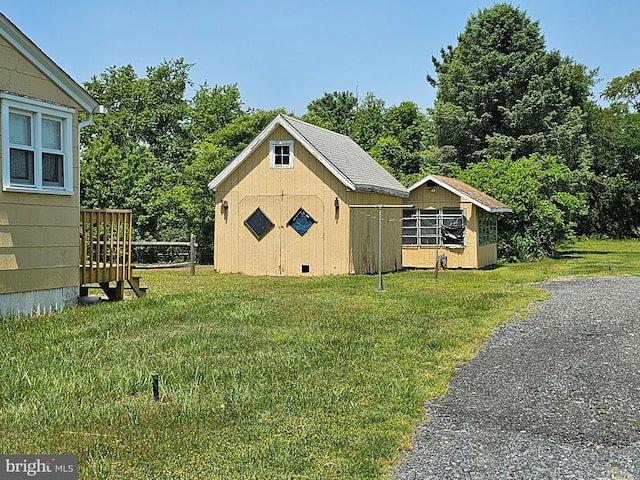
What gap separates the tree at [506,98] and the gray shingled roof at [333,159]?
11.9m

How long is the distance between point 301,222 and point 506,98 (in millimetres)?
17952

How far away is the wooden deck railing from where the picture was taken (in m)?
13.1

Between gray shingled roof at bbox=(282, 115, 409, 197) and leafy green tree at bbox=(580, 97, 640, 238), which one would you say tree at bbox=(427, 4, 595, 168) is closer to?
gray shingled roof at bbox=(282, 115, 409, 197)

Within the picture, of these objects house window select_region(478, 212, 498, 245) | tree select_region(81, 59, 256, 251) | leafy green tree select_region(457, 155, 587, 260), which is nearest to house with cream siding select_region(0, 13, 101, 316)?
house window select_region(478, 212, 498, 245)

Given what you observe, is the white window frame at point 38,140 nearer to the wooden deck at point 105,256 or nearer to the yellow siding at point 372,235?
the wooden deck at point 105,256

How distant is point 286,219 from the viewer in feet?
72.5

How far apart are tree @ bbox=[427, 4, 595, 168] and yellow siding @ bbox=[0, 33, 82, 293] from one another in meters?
25.3

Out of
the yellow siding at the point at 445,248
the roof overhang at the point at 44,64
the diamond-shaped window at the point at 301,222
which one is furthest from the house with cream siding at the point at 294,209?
A: the roof overhang at the point at 44,64

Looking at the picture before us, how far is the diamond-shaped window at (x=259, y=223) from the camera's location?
73.2ft

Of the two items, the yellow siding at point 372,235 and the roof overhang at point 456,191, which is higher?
the roof overhang at point 456,191

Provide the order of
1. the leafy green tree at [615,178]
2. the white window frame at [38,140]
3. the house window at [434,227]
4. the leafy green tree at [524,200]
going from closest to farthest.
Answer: the white window frame at [38,140] → the house window at [434,227] → the leafy green tree at [524,200] → the leafy green tree at [615,178]

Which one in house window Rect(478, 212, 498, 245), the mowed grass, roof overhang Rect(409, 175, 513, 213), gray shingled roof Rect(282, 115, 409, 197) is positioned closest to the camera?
the mowed grass

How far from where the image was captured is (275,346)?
29.7 ft

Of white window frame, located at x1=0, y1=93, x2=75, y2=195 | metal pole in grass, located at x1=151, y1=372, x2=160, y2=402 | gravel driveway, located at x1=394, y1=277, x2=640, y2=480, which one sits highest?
white window frame, located at x1=0, y1=93, x2=75, y2=195
